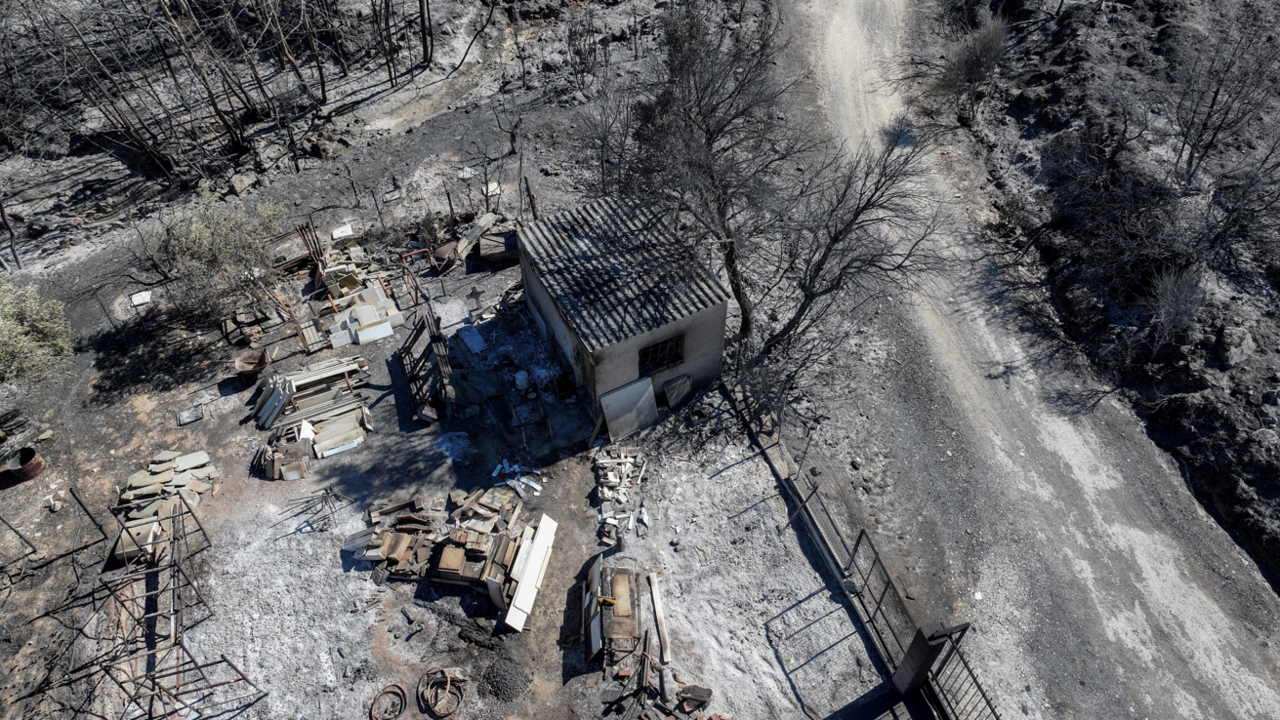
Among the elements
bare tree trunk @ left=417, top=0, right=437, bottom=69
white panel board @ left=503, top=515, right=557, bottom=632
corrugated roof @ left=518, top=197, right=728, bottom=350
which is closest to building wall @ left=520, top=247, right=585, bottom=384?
corrugated roof @ left=518, top=197, right=728, bottom=350

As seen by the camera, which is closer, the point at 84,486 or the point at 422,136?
the point at 84,486

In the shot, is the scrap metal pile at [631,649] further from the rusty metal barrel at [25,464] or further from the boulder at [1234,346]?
the boulder at [1234,346]

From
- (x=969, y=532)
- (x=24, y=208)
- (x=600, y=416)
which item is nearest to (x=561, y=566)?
(x=600, y=416)

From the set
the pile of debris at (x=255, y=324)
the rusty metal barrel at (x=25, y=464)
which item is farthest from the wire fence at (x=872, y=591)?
the rusty metal barrel at (x=25, y=464)

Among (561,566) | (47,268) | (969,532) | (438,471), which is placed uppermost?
(47,268)

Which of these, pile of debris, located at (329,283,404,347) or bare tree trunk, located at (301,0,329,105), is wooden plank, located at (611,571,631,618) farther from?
bare tree trunk, located at (301,0,329,105)

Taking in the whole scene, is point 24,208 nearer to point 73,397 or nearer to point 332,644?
point 73,397
